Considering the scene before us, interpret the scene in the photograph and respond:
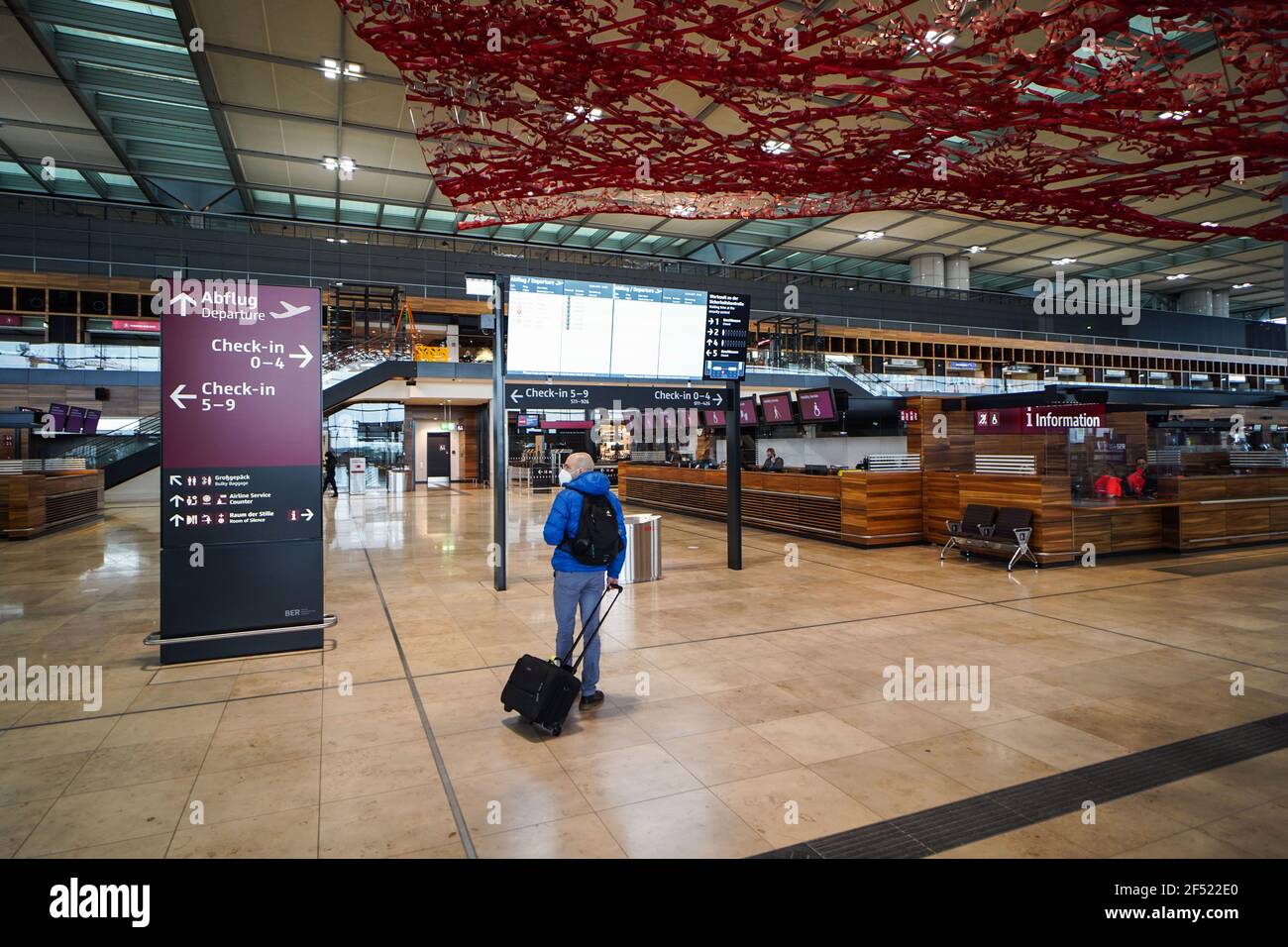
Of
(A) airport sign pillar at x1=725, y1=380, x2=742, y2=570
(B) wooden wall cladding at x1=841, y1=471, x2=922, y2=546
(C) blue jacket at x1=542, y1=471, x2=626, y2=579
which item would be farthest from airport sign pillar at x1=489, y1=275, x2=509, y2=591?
(B) wooden wall cladding at x1=841, y1=471, x2=922, y2=546

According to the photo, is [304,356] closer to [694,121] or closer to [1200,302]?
[694,121]

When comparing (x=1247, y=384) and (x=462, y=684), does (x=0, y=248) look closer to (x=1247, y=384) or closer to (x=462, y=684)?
(x=462, y=684)

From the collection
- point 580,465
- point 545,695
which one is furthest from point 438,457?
point 545,695

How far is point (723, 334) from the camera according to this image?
8.41 meters

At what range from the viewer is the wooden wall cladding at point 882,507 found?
10242 millimetres

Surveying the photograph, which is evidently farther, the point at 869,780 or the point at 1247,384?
the point at 1247,384

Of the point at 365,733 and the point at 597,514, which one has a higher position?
the point at 597,514

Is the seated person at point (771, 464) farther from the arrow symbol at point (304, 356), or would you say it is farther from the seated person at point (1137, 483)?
the arrow symbol at point (304, 356)

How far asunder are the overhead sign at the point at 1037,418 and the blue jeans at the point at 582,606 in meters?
7.72

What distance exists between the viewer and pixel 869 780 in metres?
3.00

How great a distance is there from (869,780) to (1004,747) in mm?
853

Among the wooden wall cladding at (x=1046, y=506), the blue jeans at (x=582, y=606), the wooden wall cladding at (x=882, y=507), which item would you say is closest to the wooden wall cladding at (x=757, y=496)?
the wooden wall cladding at (x=882, y=507)
